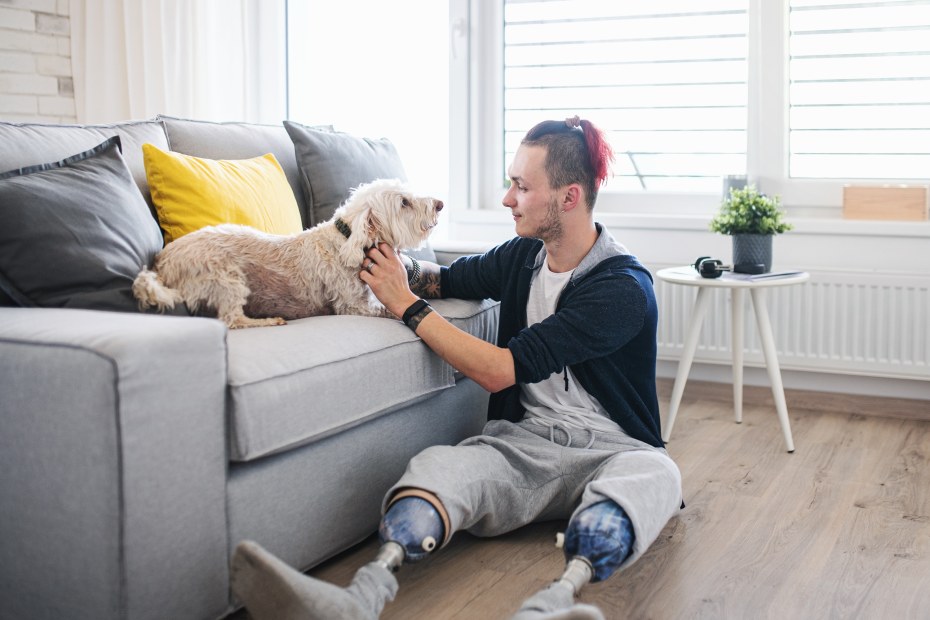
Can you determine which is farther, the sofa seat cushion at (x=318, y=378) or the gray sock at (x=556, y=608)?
the sofa seat cushion at (x=318, y=378)

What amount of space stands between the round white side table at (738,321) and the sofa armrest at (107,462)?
178 centimetres

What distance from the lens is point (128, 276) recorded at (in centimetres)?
188

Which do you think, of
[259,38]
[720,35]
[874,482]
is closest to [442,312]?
[874,482]

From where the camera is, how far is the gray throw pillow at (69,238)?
1759 mm

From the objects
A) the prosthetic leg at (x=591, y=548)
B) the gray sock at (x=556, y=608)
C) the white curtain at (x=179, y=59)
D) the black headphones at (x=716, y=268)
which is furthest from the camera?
the white curtain at (x=179, y=59)

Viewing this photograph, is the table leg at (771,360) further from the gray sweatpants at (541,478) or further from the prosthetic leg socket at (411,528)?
the prosthetic leg socket at (411,528)

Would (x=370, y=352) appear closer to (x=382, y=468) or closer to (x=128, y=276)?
(x=382, y=468)

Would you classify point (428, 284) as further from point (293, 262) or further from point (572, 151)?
point (572, 151)

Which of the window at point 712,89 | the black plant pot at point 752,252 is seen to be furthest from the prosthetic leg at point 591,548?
the window at point 712,89

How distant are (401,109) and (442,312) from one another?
2.02m

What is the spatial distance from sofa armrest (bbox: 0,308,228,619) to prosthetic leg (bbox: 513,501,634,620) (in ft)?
1.91

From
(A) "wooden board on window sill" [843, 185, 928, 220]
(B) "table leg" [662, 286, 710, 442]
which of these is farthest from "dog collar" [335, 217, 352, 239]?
(A) "wooden board on window sill" [843, 185, 928, 220]

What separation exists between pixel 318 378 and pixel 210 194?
0.69 m

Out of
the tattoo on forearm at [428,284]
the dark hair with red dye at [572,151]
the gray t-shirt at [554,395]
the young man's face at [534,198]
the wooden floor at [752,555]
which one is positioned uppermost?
the dark hair with red dye at [572,151]
